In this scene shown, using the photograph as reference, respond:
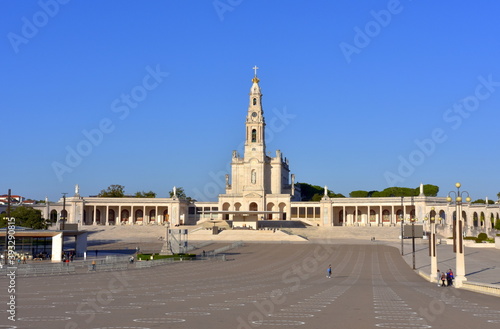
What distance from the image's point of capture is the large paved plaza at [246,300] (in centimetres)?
2059

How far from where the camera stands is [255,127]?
137m

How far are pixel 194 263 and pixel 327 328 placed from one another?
38.8m

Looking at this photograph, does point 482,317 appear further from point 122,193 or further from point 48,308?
point 122,193

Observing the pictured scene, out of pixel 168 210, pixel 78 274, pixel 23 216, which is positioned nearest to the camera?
pixel 78 274

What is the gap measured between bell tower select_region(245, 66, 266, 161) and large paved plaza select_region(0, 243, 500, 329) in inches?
3316

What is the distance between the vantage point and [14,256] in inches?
2165

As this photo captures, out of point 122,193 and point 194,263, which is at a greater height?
point 122,193

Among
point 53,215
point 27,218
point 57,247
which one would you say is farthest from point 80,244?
point 53,215

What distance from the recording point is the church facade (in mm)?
126188

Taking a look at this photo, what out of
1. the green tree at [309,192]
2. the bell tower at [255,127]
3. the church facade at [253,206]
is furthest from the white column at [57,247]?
the green tree at [309,192]

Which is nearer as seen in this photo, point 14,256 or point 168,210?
point 14,256

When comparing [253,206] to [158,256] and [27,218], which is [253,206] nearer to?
[27,218]

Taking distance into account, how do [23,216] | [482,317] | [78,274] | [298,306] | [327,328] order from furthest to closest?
[23,216], [78,274], [298,306], [482,317], [327,328]

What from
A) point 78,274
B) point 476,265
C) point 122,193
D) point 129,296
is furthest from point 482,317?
point 122,193
